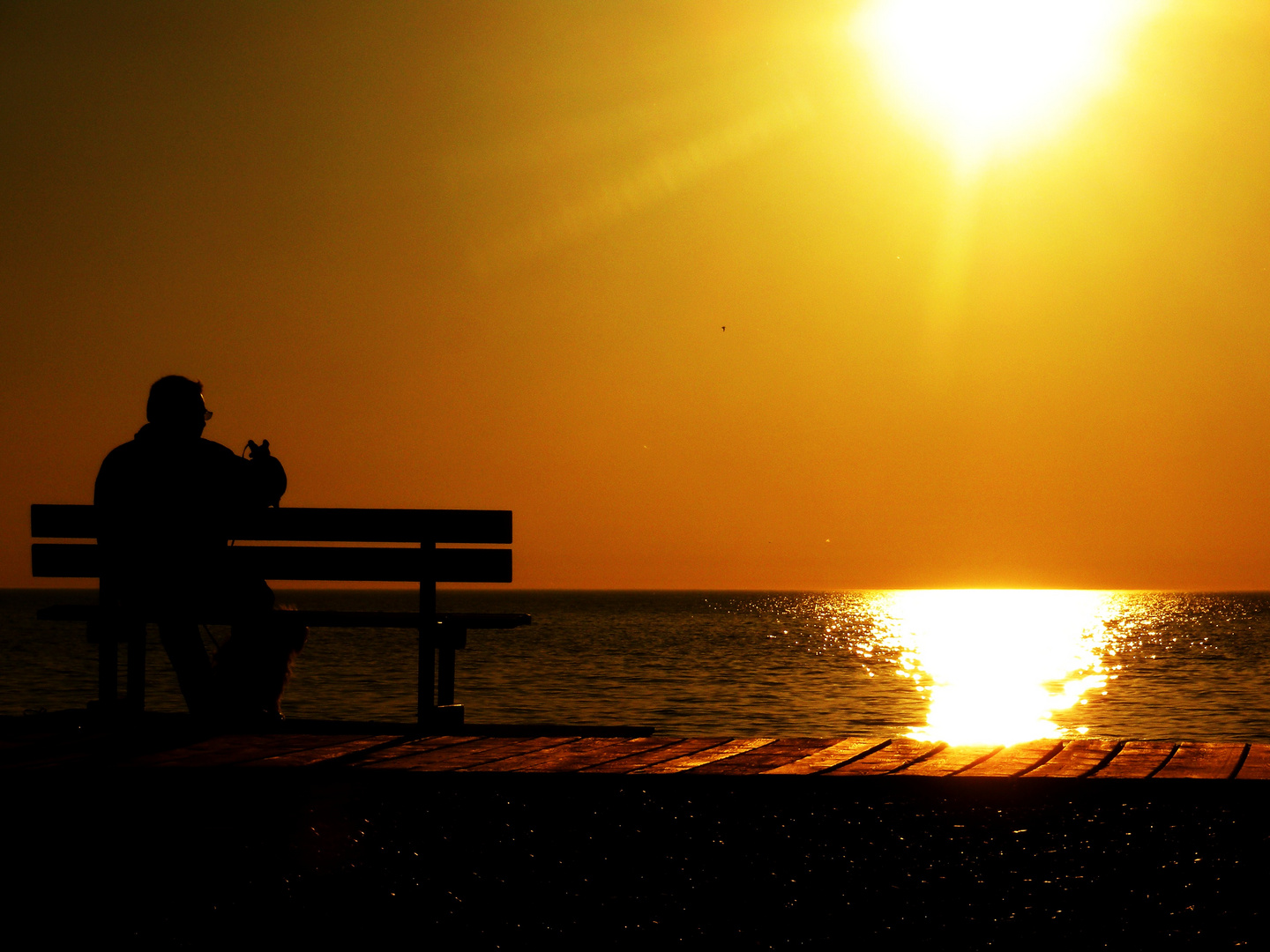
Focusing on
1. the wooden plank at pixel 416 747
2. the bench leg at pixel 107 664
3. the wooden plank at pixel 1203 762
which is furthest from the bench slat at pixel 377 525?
the wooden plank at pixel 1203 762

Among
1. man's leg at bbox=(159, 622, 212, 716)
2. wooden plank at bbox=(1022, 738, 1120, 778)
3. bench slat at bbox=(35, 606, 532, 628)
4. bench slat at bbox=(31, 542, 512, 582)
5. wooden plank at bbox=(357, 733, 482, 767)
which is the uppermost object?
bench slat at bbox=(31, 542, 512, 582)

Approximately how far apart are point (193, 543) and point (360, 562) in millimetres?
730

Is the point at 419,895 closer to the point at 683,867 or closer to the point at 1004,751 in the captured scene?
the point at 683,867

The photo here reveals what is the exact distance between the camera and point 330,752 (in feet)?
13.3

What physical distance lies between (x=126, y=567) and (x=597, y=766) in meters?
3.06

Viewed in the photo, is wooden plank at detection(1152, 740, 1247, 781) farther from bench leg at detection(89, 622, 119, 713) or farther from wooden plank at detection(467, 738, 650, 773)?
bench leg at detection(89, 622, 119, 713)

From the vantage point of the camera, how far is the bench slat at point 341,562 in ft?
19.2

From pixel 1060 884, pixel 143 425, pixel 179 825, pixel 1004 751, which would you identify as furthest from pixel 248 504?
pixel 1060 884

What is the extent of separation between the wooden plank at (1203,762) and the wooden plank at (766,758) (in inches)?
41.4

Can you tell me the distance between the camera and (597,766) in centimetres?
382

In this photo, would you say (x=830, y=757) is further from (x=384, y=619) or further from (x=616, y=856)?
(x=384, y=619)

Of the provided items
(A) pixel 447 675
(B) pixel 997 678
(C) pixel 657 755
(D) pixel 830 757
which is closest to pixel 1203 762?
(D) pixel 830 757

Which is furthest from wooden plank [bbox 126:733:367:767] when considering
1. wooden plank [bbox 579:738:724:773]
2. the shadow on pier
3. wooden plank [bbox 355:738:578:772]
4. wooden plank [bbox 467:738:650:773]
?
wooden plank [bbox 579:738:724:773]

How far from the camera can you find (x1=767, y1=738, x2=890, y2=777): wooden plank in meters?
3.75
